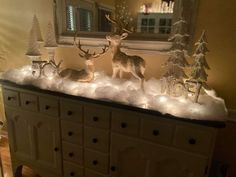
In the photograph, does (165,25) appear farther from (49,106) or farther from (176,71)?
(49,106)

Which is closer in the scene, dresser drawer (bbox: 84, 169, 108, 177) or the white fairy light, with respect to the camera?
the white fairy light

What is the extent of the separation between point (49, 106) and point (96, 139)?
0.44 metres

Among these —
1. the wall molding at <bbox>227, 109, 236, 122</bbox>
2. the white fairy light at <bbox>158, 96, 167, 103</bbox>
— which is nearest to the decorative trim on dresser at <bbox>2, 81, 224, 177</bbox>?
the white fairy light at <bbox>158, 96, 167, 103</bbox>

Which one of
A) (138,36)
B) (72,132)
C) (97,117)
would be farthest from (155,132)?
(138,36)

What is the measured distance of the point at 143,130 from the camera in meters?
1.26

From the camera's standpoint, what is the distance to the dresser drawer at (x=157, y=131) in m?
1.19

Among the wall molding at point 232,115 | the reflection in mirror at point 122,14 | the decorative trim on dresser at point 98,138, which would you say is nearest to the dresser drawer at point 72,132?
the decorative trim on dresser at point 98,138

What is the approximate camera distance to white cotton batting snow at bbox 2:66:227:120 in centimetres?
115

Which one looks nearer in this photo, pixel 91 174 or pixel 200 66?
pixel 200 66

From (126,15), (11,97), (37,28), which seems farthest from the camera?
(37,28)

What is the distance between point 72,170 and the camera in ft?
5.28

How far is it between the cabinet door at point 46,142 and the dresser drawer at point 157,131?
697 mm

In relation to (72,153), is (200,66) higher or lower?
higher

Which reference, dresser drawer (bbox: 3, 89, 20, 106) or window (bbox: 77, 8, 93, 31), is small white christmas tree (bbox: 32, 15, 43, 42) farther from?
dresser drawer (bbox: 3, 89, 20, 106)
